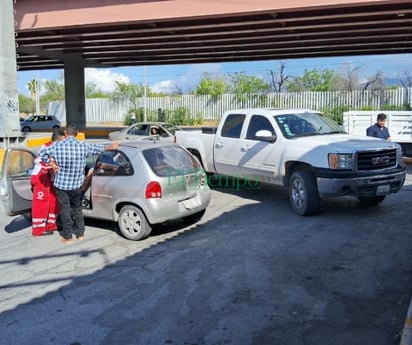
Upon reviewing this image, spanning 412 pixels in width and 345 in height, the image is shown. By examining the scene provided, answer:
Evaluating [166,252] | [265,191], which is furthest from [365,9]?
[166,252]

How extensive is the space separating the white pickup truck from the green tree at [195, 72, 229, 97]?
140ft

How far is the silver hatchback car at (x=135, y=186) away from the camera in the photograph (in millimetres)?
7258

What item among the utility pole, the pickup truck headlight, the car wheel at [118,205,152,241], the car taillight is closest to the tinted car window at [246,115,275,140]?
the pickup truck headlight

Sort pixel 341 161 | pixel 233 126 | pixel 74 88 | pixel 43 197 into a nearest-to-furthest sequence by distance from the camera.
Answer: pixel 43 197 → pixel 341 161 → pixel 233 126 → pixel 74 88

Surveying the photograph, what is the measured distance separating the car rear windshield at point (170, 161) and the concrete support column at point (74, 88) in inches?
1061

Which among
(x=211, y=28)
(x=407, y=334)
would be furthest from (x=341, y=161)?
(x=211, y=28)

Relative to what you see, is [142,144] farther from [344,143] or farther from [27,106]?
[27,106]

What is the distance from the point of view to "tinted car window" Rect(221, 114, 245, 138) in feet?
34.2

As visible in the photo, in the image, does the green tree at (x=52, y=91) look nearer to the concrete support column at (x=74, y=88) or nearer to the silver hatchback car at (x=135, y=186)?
the concrete support column at (x=74, y=88)

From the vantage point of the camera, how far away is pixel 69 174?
284 inches

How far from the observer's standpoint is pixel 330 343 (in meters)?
4.05

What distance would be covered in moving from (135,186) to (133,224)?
1.98 ft

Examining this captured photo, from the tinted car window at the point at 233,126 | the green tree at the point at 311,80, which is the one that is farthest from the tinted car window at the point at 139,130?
the green tree at the point at 311,80

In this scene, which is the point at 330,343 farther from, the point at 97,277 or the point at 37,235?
the point at 37,235
